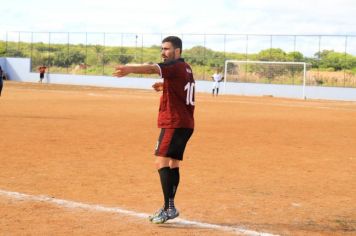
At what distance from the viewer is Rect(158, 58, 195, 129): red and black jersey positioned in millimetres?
6562

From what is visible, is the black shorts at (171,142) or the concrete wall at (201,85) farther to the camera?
the concrete wall at (201,85)

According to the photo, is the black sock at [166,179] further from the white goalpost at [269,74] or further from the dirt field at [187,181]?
the white goalpost at [269,74]

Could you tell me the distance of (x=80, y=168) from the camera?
10.2 meters

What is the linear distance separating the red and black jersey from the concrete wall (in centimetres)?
4485

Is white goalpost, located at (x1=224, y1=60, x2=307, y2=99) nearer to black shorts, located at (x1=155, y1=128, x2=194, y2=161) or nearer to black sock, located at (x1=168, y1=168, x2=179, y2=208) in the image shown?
black sock, located at (x1=168, y1=168, x2=179, y2=208)

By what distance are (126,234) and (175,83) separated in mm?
1657

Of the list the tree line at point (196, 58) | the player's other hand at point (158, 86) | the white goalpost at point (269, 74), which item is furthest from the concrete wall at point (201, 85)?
the player's other hand at point (158, 86)

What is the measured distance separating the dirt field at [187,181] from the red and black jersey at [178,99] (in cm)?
110

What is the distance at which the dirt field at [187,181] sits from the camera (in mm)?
6641

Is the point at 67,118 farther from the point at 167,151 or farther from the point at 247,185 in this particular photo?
the point at 167,151

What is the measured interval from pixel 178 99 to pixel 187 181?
2.94 meters

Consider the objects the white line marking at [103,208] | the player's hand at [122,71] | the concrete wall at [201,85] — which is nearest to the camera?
the player's hand at [122,71]

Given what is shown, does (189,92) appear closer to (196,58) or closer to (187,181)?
(187,181)

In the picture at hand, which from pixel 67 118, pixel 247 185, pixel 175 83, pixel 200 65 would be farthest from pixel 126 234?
pixel 200 65
